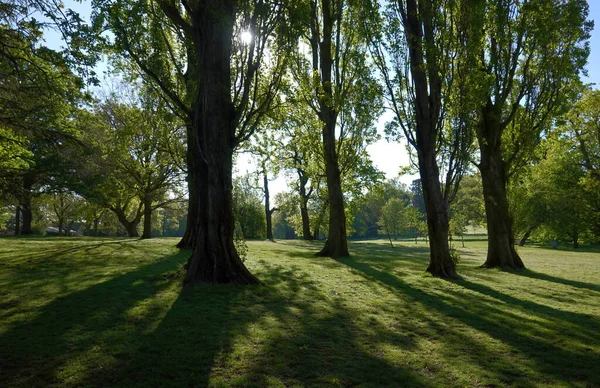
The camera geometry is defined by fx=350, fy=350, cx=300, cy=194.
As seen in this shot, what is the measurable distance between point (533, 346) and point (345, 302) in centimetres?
423

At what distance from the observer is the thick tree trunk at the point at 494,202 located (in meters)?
17.6

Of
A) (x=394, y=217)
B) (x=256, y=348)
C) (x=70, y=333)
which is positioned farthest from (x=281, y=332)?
(x=394, y=217)

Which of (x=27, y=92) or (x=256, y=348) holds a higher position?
(x=27, y=92)

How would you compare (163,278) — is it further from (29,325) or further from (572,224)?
(572,224)

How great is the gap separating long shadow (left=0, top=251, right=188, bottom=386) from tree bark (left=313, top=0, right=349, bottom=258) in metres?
12.3

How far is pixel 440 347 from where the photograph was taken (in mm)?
6156

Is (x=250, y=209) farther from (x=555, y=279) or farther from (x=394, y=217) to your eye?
(x=555, y=279)

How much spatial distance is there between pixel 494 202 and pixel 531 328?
11.7 metres

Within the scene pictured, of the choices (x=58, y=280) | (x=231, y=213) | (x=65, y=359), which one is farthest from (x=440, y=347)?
(x=58, y=280)

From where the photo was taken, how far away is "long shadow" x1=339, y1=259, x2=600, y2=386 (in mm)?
5234

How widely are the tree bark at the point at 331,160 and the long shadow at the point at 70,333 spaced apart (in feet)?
40.5

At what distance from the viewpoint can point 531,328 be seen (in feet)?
24.3

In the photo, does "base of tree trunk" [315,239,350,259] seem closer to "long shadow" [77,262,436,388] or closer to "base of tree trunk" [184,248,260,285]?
"base of tree trunk" [184,248,260,285]

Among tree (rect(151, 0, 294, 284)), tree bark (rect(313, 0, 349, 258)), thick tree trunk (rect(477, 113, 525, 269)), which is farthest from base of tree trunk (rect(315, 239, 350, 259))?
tree (rect(151, 0, 294, 284))
